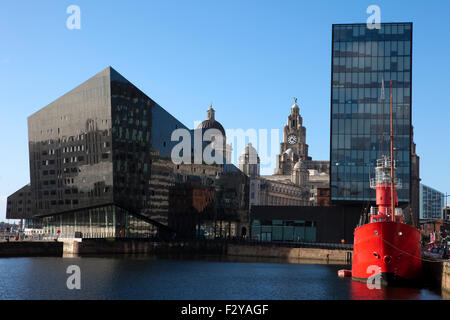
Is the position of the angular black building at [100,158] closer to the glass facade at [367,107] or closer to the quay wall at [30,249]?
the quay wall at [30,249]

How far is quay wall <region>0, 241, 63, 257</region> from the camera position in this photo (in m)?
106

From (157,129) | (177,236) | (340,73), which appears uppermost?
(340,73)

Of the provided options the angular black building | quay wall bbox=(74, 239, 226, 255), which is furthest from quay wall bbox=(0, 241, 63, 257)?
the angular black building

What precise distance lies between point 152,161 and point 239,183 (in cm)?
4408

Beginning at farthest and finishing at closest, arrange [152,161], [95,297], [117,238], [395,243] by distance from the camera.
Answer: [152,161] → [117,238] → [395,243] → [95,297]

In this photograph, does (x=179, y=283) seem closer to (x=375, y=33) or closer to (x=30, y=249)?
(x=30, y=249)

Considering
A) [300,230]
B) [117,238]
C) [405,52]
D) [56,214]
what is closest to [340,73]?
[405,52]

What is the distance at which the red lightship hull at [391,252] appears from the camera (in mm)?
68125

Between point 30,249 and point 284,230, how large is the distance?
5452cm

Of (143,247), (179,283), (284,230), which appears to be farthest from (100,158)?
(179,283)

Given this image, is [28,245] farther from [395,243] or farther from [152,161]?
[395,243]

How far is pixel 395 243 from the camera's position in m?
68.1

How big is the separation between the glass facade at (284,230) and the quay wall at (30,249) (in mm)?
44600

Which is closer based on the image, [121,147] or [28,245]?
[28,245]
